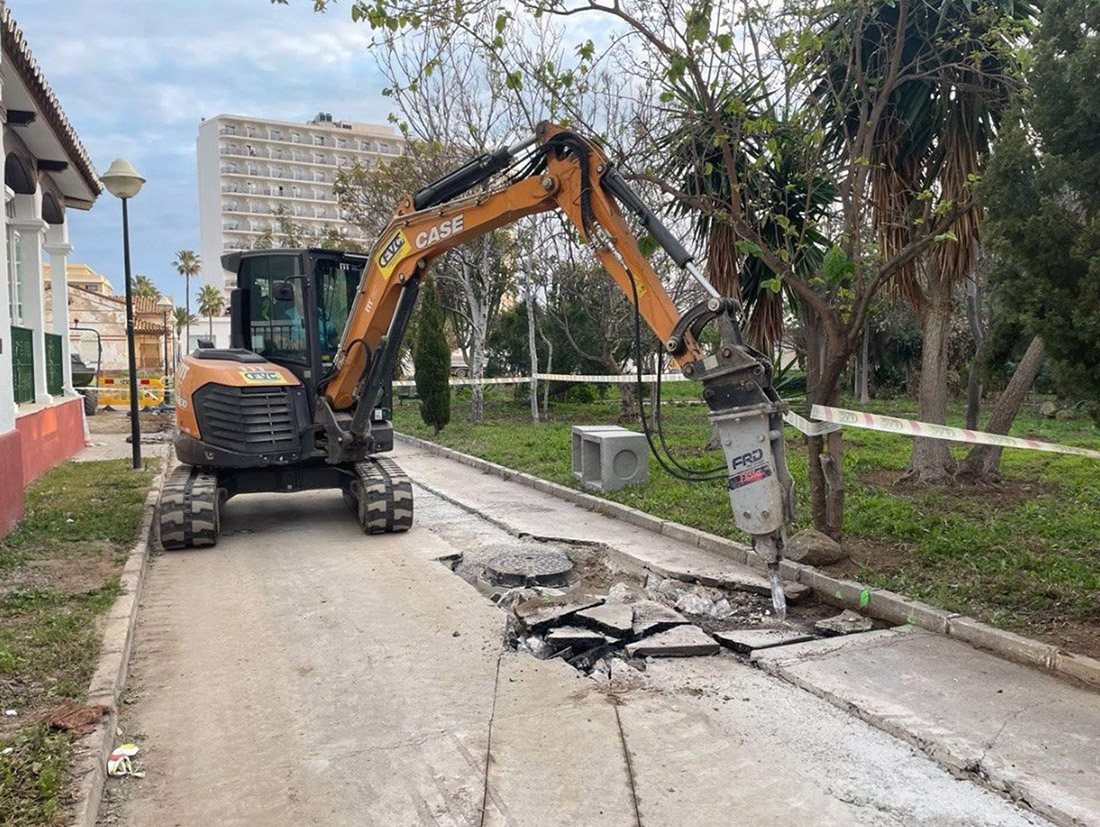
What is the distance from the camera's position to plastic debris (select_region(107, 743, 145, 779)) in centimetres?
388

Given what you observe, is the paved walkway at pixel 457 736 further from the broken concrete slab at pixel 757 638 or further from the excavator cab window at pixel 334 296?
the excavator cab window at pixel 334 296

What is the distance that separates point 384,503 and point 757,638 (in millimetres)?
4512

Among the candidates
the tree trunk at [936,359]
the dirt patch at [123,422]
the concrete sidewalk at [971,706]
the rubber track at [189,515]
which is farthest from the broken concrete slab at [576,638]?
the dirt patch at [123,422]

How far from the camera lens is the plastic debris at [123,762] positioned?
3881 millimetres

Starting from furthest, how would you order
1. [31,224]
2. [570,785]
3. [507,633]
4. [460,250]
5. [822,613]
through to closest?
[460,250]
[31,224]
[822,613]
[507,633]
[570,785]

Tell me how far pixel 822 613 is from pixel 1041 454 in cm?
854

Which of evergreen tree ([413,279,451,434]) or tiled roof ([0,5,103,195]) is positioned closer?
tiled roof ([0,5,103,195])

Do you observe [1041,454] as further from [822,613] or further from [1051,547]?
[822,613]

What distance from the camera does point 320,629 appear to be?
589 centimetres

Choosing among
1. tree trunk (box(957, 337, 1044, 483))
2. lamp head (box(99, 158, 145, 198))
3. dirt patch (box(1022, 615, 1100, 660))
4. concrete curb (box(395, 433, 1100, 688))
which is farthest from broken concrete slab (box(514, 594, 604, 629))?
lamp head (box(99, 158, 145, 198))

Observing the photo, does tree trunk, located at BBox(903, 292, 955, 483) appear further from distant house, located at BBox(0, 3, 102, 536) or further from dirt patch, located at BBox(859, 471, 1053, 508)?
distant house, located at BBox(0, 3, 102, 536)

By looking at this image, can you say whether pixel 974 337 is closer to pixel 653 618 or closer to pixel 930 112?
pixel 930 112

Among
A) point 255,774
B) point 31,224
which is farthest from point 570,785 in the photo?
point 31,224

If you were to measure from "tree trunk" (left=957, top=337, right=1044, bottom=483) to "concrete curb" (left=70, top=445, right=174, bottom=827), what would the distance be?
24.4 ft
